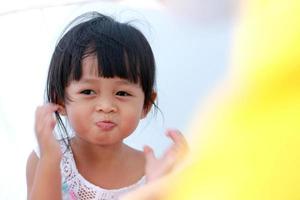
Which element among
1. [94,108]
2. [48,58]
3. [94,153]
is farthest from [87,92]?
[48,58]

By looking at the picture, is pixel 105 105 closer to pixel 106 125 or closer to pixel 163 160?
pixel 106 125

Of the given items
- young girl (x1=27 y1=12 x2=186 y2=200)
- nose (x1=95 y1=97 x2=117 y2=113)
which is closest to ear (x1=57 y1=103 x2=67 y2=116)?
young girl (x1=27 y1=12 x2=186 y2=200)

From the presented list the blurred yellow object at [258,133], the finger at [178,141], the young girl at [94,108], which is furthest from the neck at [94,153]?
the blurred yellow object at [258,133]

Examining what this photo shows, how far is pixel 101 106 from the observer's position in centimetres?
92

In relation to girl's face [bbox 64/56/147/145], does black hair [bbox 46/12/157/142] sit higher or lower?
higher

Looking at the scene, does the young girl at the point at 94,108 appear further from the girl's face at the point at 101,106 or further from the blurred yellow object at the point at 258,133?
the blurred yellow object at the point at 258,133

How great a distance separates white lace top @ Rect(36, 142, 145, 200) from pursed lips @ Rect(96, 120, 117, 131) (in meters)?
0.16

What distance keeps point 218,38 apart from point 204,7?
77 millimetres

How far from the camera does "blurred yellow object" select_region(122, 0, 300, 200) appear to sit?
2.24 feet

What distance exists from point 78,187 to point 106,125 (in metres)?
0.18

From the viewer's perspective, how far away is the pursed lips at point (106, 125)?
93 centimetres

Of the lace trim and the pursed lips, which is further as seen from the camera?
the lace trim

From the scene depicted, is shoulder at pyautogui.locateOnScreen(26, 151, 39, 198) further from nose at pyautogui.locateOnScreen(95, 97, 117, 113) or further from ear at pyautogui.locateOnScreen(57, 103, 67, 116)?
nose at pyautogui.locateOnScreen(95, 97, 117, 113)

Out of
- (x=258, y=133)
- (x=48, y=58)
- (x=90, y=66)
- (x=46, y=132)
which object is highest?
(x=48, y=58)
